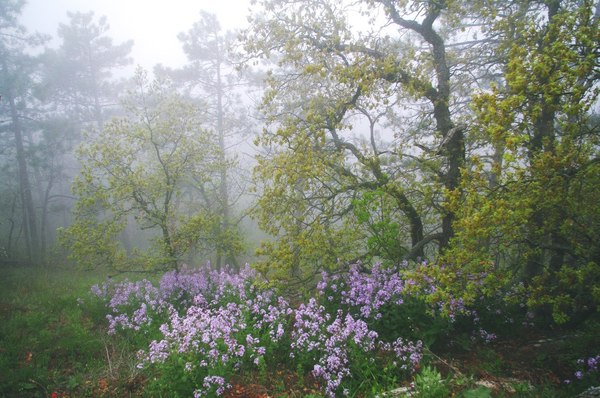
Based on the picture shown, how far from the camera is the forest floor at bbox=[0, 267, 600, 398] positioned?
15.5ft

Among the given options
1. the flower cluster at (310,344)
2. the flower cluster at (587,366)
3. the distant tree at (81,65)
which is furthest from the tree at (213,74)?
the flower cluster at (587,366)

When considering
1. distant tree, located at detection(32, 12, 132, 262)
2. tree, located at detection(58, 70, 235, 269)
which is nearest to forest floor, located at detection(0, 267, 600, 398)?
tree, located at detection(58, 70, 235, 269)

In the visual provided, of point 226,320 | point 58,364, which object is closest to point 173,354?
point 226,320

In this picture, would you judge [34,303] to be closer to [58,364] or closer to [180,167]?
[58,364]

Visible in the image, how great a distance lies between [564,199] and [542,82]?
172 centimetres

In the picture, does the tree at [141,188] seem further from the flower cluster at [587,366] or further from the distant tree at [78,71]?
the distant tree at [78,71]

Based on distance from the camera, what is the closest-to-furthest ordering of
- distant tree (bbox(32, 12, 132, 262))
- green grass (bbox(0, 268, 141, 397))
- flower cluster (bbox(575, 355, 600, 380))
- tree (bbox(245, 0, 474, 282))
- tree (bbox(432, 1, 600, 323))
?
tree (bbox(432, 1, 600, 323)) → flower cluster (bbox(575, 355, 600, 380)) → green grass (bbox(0, 268, 141, 397)) → tree (bbox(245, 0, 474, 282)) → distant tree (bbox(32, 12, 132, 262))

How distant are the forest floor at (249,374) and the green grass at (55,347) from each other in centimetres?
2

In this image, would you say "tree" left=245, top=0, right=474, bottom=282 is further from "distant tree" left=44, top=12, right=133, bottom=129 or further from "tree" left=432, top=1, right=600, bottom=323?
"distant tree" left=44, top=12, right=133, bottom=129

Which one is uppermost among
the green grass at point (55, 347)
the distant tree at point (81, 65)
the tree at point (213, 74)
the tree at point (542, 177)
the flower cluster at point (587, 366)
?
the distant tree at point (81, 65)

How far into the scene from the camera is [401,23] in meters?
7.73

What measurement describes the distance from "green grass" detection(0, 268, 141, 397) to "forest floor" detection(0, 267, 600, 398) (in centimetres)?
2

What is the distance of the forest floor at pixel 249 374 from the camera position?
15.5 feet

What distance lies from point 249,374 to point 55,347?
5462 millimetres
